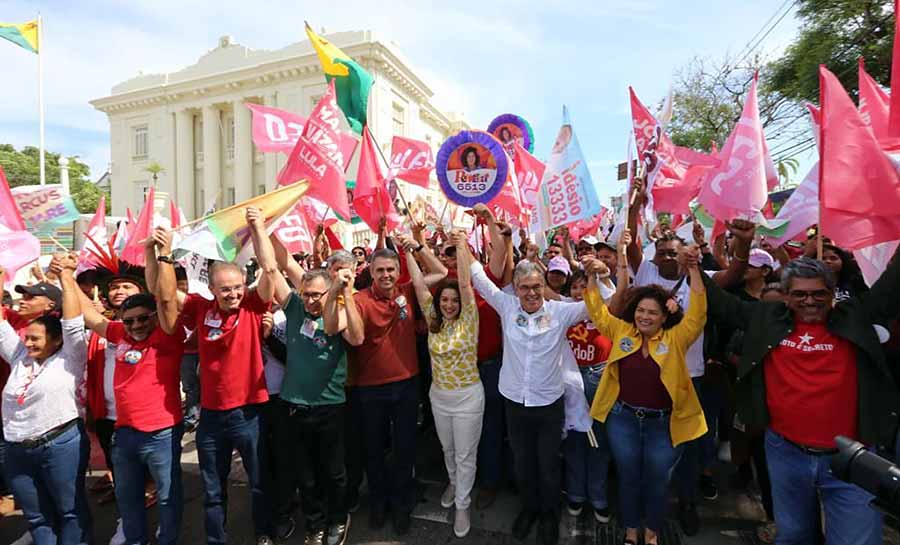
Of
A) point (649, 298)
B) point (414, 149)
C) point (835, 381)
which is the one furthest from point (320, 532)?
point (414, 149)

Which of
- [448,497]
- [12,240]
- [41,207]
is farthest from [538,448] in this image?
[41,207]

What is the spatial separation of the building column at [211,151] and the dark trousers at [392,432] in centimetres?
3351

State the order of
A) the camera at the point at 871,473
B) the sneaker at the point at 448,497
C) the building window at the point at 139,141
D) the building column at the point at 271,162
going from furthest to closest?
1. the building window at the point at 139,141
2. the building column at the point at 271,162
3. the sneaker at the point at 448,497
4. the camera at the point at 871,473

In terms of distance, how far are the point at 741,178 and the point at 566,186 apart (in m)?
1.91

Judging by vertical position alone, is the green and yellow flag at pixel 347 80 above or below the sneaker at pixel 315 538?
above

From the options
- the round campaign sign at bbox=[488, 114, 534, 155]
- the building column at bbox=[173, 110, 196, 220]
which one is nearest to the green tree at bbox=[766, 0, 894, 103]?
the round campaign sign at bbox=[488, 114, 534, 155]

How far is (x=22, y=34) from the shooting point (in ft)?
32.1

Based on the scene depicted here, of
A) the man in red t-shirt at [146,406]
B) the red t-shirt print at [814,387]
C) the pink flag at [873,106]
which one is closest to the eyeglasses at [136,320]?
the man in red t-shirt at [146,406]

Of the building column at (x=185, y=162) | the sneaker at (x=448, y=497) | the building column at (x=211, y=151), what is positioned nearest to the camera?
the sneaker at (x=448, y=497)

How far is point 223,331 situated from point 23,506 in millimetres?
1559

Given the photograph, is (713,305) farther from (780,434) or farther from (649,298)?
(780,434)

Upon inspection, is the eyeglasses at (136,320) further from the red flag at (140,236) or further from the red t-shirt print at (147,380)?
the red flag at (140,236)

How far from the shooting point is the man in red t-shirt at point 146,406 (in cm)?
277

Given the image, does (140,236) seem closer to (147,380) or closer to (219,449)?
(147,380)
